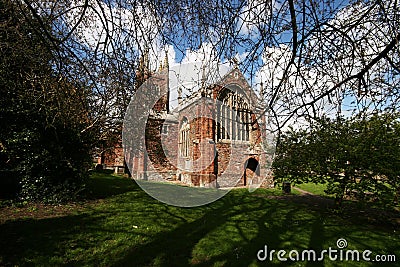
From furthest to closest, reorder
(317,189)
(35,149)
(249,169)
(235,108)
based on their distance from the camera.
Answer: (249,169) → (317,189) → (35,149) → (235,108)

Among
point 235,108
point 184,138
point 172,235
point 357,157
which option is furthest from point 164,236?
point 184,138

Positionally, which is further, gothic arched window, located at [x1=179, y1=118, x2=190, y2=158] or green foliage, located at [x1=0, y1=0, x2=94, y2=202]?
gothic arched window, located at [x1=179, y1=118, x2=190, y2=158]

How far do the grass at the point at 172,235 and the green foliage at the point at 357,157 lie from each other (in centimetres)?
95

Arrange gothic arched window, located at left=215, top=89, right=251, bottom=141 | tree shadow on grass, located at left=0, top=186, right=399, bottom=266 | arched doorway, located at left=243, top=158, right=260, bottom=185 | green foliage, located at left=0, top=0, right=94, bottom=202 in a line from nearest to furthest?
gothic arched window, located at left=215, top=89, right=251, bottom=141, tree shadow on grass, located at left=0, top=186, right=399, bottom=266, green foliage, located at left=0, top=0, right=94, bottom=202, arched doorway, located at left=243, top=158, right=260, bottom=185

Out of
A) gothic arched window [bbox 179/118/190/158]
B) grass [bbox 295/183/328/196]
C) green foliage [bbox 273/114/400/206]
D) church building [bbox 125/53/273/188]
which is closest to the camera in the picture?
green foliage [bbox 273/114/400/206]

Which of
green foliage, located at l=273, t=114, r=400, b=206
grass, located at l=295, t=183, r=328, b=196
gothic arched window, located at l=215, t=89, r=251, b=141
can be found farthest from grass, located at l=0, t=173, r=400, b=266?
grass, located at l=295, t=183, r=328, b=196

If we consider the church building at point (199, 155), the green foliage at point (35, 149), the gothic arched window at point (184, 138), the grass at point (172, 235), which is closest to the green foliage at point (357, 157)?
the grass at point (172, 235)

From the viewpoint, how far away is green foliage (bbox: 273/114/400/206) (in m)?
5.86

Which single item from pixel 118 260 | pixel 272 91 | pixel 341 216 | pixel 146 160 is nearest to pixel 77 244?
pixel 118 260

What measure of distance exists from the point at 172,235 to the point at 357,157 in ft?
16.3

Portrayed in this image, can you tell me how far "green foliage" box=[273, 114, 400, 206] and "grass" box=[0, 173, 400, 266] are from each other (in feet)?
3.12

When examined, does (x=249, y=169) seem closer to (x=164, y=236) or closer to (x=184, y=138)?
(x=184, y=138)

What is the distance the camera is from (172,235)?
16.8 ft

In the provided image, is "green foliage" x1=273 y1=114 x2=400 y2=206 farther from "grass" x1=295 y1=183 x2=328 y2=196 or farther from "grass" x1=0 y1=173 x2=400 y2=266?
"grass" x1=295 y1=183 x2=328 y2=196
